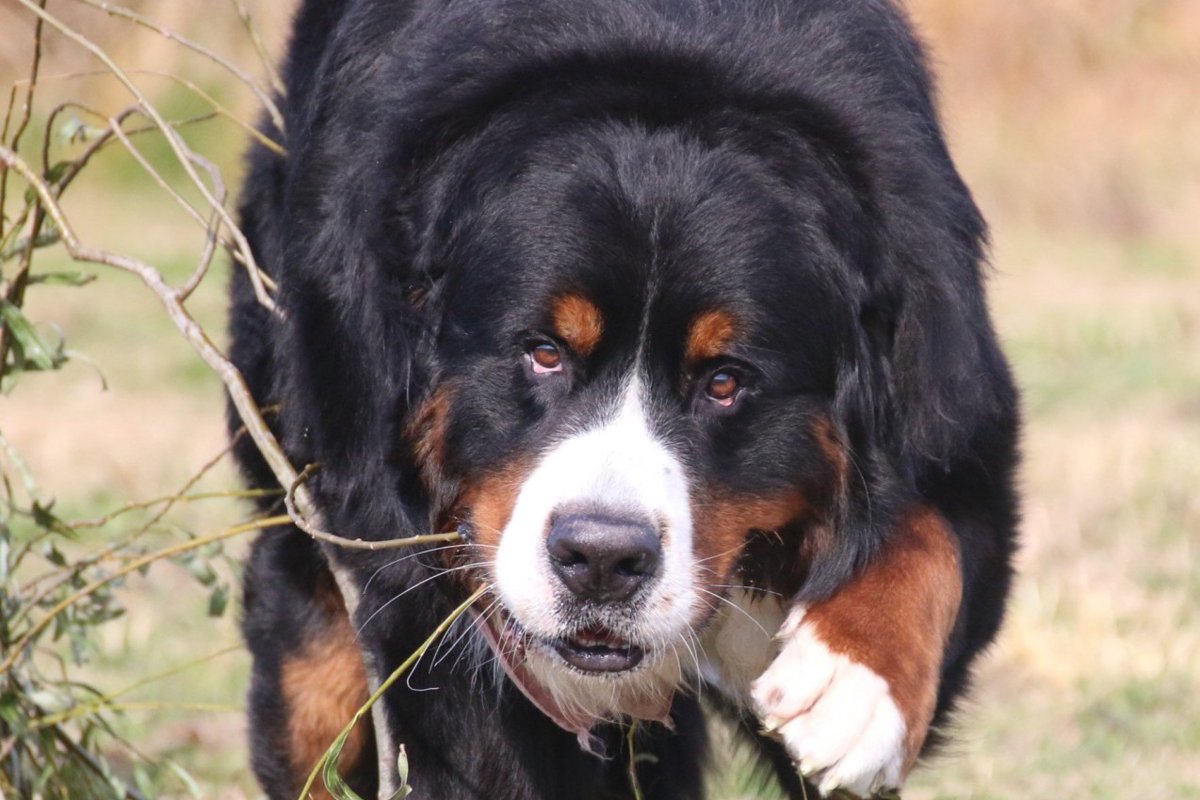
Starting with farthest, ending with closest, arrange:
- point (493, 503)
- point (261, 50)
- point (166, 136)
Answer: point (261, 50) → point (166, 136) → point (493, 503)

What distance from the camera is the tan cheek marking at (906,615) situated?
278cm

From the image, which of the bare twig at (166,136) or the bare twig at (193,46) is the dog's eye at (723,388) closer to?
the bare twig at (166,136)

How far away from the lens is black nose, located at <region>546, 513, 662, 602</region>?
105 inches

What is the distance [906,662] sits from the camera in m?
2.79

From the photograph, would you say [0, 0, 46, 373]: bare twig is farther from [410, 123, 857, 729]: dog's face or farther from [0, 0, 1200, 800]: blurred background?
[410, 123, 857, 729]: dog's face

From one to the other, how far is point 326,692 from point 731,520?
1.09 metres

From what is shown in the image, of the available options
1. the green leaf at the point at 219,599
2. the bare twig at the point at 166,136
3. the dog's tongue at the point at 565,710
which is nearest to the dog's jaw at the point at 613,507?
the dog's tongue at the point at 565,710

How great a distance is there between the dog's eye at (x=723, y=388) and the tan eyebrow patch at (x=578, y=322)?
22 cm

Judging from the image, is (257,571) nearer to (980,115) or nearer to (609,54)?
(609,54)

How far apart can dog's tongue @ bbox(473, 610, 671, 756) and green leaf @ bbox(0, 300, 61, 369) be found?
1032 mm

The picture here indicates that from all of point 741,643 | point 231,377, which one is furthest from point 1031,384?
point 231,377

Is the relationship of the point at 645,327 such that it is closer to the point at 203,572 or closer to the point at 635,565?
the point at 635,565

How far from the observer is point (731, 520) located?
2.92m

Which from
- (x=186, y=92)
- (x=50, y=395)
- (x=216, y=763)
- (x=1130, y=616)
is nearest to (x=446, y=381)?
(x=216, y=763)
